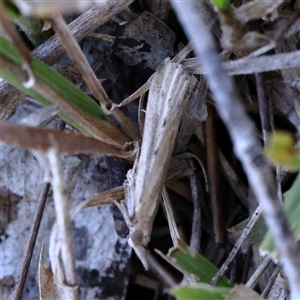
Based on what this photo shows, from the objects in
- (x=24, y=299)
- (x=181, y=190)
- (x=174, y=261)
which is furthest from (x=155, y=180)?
(x=24, y=299)

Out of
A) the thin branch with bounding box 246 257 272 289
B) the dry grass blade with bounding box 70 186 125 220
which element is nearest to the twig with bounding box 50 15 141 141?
the dry grass blade with bounding box 70 186 125 220

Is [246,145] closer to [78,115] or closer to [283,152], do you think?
[283,152]

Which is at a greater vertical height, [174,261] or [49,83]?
[49,83]

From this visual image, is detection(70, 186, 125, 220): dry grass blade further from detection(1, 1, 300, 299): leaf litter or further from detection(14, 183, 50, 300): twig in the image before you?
detection(14, 183, 50, 300): twig

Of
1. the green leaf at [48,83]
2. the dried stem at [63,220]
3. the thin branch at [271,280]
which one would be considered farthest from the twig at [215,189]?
the dried stem at [63,220]

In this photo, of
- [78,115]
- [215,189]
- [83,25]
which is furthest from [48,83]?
[215,189]

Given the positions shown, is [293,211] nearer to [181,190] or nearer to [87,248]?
[181,190]
